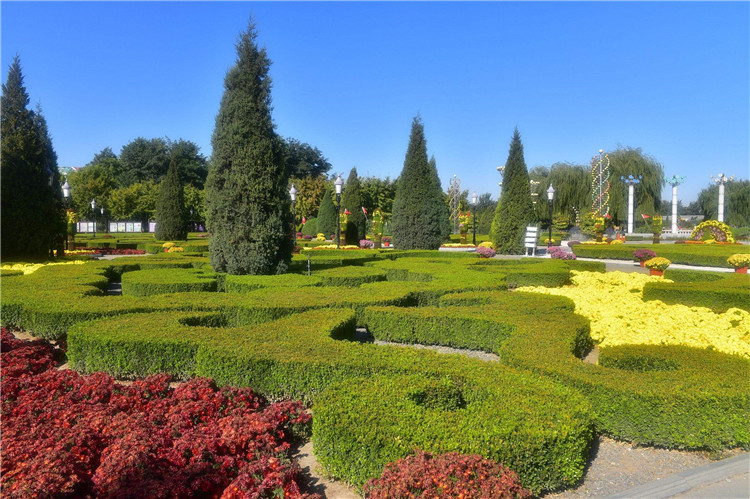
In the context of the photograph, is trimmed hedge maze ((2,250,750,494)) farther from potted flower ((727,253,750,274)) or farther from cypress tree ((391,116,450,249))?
cypress tree ((391,116,450,249))

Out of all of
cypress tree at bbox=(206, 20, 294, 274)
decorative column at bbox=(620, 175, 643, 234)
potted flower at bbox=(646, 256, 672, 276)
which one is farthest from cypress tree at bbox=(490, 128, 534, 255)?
decorative column at bbox=(620, 175, 643, 234)

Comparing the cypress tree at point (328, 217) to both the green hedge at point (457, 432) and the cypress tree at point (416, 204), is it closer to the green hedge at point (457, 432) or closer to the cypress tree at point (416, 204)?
the cypress tree at point (416, 204)

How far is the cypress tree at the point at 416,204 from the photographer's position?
793 inches

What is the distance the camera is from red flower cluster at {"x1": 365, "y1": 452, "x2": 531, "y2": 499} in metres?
2.66

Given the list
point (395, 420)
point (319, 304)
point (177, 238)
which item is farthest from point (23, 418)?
point (177, 238)

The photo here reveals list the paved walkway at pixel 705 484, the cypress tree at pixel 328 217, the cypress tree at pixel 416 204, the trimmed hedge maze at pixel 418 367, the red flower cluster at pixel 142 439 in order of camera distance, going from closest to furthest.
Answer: the red flower cluster at pixel 142 439 < the paved walkway at pixel 705 484 < the trimmed hedge maze at pixel 418 367 < the cypress tree at pixel 416 204 < the cypress tree at pixel 328 217

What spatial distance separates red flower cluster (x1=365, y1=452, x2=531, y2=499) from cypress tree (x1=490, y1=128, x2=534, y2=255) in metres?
20.4

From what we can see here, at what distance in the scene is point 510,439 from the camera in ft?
10.1

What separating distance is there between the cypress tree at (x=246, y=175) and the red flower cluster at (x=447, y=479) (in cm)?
794

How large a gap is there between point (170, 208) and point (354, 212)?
404 inches

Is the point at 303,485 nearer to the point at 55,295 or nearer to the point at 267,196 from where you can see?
the point at 55,295

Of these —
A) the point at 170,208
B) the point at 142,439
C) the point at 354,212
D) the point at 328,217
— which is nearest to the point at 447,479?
the point at 142,439

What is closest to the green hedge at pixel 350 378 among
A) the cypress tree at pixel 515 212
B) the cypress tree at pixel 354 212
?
the cypress tree at pixel 515 212

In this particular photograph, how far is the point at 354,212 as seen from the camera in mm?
30359
